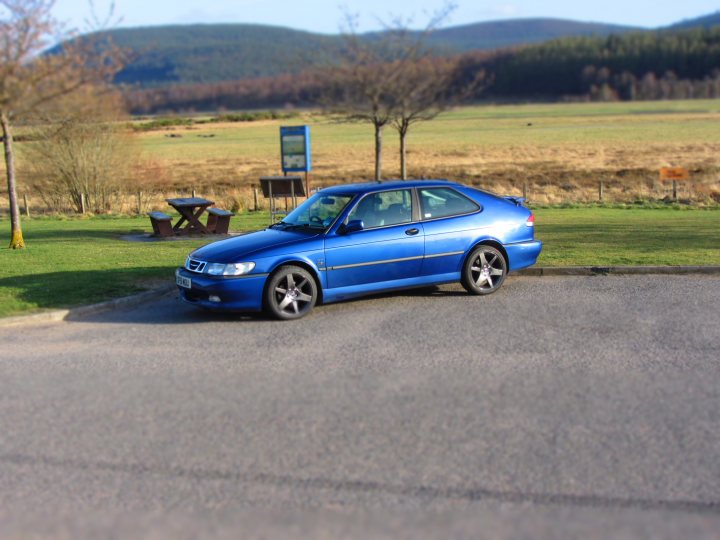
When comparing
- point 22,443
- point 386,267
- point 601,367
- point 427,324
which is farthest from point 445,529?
point 386,267

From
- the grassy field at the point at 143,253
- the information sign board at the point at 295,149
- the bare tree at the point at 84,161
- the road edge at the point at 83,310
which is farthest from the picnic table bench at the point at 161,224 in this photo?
the bare tree at the point at 84,161

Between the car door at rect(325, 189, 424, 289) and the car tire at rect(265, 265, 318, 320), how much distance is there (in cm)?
28

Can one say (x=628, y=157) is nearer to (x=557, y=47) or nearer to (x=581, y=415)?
(x=581, y=415)

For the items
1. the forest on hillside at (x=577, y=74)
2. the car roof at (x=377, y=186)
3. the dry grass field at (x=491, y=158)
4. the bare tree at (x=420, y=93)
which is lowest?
the dry grass field at (x=491, y=158)

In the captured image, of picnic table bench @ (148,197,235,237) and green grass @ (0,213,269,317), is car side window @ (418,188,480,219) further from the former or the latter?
picnic table bench @ (148,197,235,237)

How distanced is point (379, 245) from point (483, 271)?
4.90ft

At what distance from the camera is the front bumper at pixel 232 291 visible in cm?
938

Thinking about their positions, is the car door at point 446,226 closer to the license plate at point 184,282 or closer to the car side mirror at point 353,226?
the car side mirror at point 353,226

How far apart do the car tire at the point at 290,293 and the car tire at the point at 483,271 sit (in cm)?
204

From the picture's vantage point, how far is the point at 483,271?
10.8 m

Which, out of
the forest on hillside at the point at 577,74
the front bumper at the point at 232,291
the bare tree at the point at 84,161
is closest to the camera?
the front bumper at the point at 232,291

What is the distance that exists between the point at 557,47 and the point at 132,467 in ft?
614

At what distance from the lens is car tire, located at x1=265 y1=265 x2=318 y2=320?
31.2 ft

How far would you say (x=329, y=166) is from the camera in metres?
50.5
